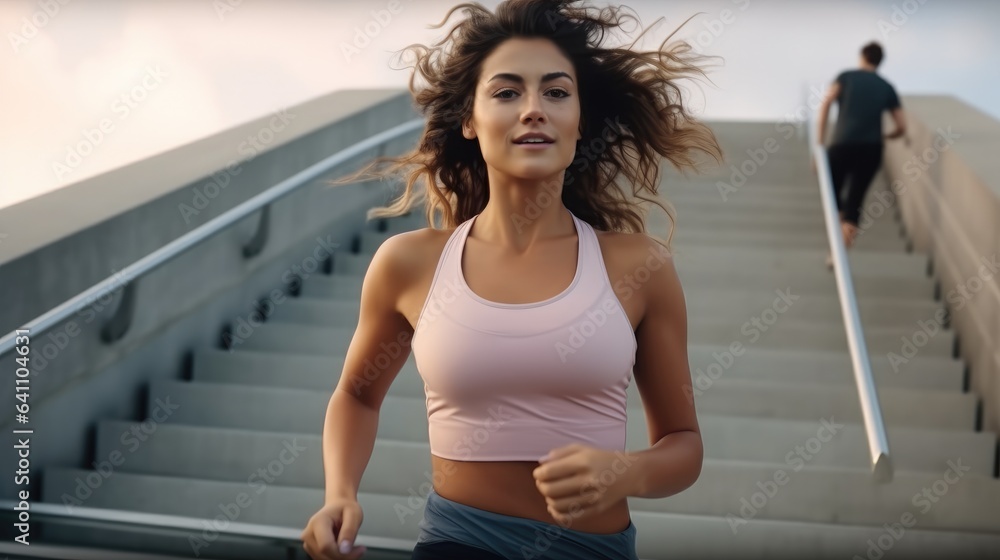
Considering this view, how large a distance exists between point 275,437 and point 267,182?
5.05 feet

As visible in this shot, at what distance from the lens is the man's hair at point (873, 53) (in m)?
6.54

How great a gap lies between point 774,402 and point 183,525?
7.51 feet

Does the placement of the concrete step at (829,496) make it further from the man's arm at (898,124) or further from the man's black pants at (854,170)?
the man's arm at (898,124)

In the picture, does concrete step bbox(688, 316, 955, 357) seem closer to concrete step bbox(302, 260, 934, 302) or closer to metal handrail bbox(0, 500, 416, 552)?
concrete step bbox(302, 260, 934, 302)

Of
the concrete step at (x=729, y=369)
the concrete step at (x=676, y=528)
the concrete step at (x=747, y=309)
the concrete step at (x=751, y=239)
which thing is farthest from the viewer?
the concrete step at (x=751, y=239)

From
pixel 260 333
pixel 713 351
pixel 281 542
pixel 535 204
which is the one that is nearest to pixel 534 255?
pixel 535 204

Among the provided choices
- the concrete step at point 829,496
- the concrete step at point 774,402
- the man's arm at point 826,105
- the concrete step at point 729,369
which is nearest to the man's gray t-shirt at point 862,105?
the man's arm at point 826,105

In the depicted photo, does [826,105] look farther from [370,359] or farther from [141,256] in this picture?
[370,359]

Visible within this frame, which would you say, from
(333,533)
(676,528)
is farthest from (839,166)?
(333,533)

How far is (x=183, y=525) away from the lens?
2760 mm

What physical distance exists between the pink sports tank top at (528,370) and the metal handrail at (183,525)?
991 mm

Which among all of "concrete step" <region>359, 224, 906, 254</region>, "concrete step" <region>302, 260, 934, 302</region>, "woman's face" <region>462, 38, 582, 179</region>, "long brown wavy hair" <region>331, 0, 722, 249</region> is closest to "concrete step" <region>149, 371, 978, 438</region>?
"concrete step" <region>302, 260, 934, 302</region>

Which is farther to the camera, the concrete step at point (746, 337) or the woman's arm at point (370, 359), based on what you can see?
the concrete step at point (746, 337)

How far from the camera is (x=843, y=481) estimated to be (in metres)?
3.60
